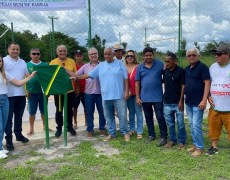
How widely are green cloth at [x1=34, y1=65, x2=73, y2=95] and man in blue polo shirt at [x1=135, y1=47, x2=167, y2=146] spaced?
1295 mm

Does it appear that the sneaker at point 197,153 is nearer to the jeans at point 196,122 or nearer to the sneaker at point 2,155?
the jeans at point 196,122

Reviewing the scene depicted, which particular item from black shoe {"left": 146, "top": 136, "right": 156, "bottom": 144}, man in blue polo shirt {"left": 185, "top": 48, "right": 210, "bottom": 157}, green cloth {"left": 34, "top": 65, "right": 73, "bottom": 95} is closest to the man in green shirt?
green cloth {"left": 34, "top": 65, "right": 73, "bottom": 95}

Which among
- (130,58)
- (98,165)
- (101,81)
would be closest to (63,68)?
(101,81)

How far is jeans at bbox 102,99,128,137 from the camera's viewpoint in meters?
5.90

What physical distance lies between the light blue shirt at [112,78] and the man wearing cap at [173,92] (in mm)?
821

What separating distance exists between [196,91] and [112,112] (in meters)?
1.78

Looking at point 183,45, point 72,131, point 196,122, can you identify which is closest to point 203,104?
point 196,122

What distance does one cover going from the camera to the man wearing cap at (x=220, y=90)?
4.80 meters

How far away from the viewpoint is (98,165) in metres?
4.76

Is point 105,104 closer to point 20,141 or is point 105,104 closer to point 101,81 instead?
point 101,81

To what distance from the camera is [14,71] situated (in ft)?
18.0

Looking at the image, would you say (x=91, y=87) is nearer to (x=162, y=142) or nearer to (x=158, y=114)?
(x=158, y=114)

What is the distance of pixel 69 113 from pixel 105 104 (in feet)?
2.72

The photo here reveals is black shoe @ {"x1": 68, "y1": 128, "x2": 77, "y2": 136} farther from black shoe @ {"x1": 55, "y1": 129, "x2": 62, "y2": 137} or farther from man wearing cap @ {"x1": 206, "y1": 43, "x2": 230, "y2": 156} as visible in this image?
man wearing cap @ {"x1": 206, "y1": 43, "x2": 230, "y2": 156}
